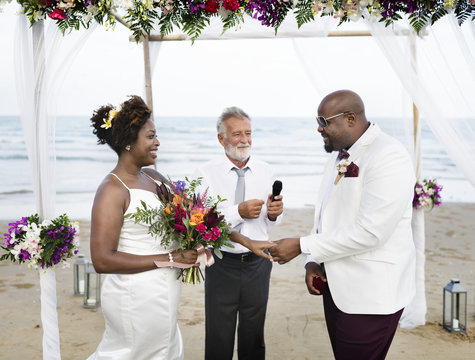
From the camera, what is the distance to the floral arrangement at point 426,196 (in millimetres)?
5316

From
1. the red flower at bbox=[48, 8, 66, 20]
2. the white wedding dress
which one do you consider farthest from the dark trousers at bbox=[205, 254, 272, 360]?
the red flower at bbox=[48, 8, 66, 20]

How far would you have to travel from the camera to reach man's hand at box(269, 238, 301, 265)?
128 inches

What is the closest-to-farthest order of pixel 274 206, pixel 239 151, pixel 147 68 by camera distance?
pixel 274 206 → pixel 239 151 → pixel 147 68

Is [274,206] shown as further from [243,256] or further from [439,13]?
[439,13]

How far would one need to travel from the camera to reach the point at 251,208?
12.4 feet

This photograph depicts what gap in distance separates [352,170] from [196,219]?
38.4 inches

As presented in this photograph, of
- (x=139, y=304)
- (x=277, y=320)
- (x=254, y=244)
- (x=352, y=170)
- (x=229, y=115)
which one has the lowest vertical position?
(x=277, y=320)

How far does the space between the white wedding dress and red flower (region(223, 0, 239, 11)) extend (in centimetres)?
127

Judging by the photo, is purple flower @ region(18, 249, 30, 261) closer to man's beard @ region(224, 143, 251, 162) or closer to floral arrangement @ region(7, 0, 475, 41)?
floral arrangement @ region(7, 0, 475, 41)

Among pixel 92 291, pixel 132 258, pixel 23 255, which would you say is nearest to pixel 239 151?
pixel 132 258

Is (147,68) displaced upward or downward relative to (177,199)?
upward

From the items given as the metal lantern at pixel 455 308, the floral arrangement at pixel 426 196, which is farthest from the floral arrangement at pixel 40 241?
the metal lantern at pixel 455 308

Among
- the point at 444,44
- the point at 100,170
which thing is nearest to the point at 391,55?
the point at 444,44

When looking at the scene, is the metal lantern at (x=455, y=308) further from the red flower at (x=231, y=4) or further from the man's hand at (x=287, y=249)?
the red flower at (x=231, y=4)
